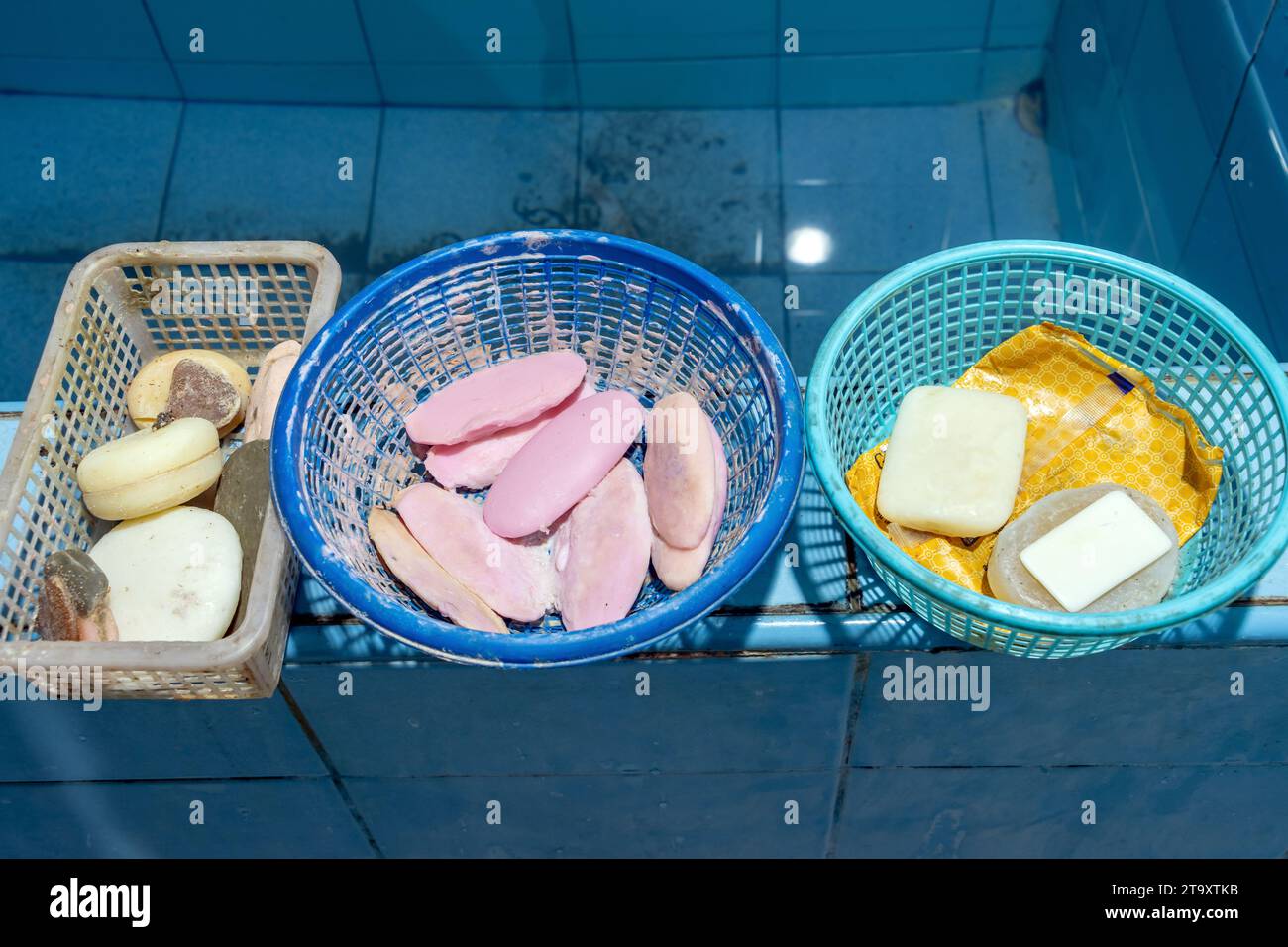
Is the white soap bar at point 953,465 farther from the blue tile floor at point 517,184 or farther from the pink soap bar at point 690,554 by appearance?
the blue tile floor at point 517,184

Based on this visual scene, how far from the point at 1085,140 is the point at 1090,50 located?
159 millimetres

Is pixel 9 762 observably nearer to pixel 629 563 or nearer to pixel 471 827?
pixel 471 827

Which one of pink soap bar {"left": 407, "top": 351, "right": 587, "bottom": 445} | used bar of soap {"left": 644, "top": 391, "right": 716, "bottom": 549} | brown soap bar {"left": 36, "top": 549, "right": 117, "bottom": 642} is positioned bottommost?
brown soap bar {"left": 36, "top": 549, "right": 117, "bottom": 642}

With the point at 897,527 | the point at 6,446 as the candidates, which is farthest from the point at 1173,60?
the point at 6,446

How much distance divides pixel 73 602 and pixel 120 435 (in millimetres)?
274

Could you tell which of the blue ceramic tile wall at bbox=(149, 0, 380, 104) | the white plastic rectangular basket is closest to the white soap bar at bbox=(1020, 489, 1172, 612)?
the white plastic rectangular basket

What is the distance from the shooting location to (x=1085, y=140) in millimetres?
2045

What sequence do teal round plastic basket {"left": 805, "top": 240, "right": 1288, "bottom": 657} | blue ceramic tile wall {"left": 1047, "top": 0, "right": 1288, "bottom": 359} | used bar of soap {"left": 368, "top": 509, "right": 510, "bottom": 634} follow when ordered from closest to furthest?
1. teal round plastic basket {"left": 805, "top": 240, "right": 1288, "bottom": 657}
2. used bar of soap {"left": 368, "top": 509, "right": 510, "bottom": 634}
3. blue ceramic tile wall {"left": 1047, "top": 0, "right": 1288, "bottom": 359}

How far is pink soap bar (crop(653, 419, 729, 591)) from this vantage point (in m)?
0.91

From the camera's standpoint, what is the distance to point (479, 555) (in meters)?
0.95

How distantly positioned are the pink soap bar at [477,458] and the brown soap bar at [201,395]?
0.75ft

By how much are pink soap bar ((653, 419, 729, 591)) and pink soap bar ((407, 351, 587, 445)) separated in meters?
0.16

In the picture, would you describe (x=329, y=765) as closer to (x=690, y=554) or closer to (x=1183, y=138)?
(x=690, y=554)

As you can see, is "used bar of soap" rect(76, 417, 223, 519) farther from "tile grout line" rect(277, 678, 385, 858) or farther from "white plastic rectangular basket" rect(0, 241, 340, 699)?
"tile grout line" rect(277, 678, 385, 858)
